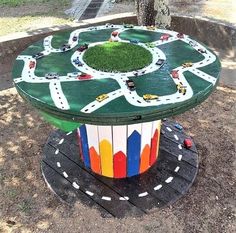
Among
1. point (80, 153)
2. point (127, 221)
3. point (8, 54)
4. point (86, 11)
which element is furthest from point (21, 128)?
point (86, 11)

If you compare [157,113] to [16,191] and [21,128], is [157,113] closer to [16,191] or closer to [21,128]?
[16,191]

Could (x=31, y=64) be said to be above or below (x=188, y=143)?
above

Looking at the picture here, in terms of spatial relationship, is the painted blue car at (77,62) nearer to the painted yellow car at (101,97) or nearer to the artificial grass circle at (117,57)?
the artificial grass circle at (117,57)

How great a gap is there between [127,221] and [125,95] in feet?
4.29

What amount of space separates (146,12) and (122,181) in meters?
3.10

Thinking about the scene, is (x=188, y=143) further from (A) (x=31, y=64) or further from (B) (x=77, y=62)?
(A) (x=31, y=64)

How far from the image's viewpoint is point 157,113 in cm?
266

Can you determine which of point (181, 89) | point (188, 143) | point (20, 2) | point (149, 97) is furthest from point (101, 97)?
point (20, 2)

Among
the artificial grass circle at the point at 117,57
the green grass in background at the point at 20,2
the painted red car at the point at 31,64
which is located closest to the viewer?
the artificial grass circle at the point at 117,57

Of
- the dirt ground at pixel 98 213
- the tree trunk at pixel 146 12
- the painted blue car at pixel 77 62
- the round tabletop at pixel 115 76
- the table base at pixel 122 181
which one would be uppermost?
the painted blue car at pixel 77 62

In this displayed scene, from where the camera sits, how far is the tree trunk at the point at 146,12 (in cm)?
553

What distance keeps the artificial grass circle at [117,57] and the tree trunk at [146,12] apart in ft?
6.85

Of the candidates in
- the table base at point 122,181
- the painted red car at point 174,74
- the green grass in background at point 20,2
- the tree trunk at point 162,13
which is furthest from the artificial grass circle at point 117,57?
the green grass in background at point 20,2

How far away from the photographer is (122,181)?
12.2 feet
